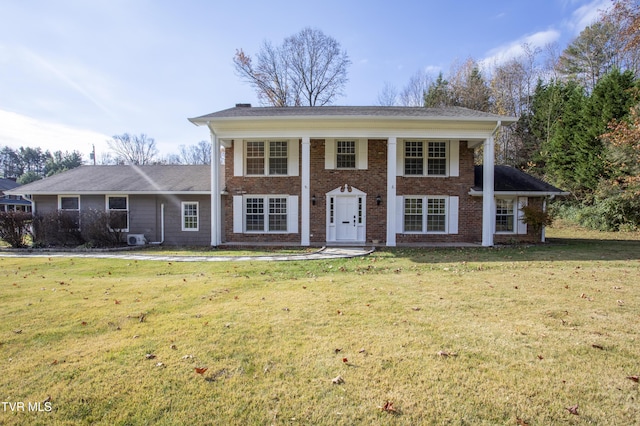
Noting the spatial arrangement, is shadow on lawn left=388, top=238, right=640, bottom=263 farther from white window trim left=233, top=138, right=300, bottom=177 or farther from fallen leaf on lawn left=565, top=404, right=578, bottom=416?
fallen leaf on lawn left=565, top=404, right=578, bottom=416

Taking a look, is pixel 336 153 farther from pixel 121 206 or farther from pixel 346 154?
pixel 121 206

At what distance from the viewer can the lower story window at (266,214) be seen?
1455 cm

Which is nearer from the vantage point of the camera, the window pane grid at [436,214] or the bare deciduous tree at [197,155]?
the window pane grid at [436,214]

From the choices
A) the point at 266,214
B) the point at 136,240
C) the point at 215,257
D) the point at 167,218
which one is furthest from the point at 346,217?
the point at 136,240

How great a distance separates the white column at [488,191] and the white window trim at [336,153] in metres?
4.95

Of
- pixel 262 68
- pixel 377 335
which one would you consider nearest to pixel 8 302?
pixel 377 335

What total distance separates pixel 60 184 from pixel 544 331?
1966 cm

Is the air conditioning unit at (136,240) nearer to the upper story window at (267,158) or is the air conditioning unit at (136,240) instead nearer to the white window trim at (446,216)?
the upper story window at (267,158)

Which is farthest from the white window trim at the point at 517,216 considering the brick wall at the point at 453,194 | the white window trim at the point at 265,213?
the white window trim at the point at 265,213

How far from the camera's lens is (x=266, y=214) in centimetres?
1457

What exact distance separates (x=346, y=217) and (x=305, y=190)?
228 centimetres

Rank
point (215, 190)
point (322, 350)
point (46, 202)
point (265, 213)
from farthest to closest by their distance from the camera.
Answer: point (46, 202) < point (265, 213) < point (215, 190) < point (322, 350)

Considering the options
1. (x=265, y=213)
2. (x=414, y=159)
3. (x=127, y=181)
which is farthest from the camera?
(x=127, y=181)

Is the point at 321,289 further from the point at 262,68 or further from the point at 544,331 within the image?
the point at 262,68
